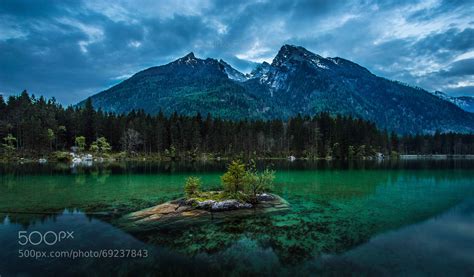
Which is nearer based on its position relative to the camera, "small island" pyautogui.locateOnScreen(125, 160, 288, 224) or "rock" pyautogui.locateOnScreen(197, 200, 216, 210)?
"small island" pyautogui.locateOnScreen(125, 160, 288, 224)

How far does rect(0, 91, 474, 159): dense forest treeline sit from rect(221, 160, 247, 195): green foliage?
4778 inches

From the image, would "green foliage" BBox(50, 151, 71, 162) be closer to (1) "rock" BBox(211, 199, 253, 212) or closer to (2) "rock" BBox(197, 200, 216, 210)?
(2) "rock" BBox(197, 200, 216, 210)

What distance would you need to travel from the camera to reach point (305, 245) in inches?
770

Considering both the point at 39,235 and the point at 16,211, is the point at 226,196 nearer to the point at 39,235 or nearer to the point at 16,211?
the point at 39,235

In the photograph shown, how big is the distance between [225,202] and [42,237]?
15.8 meters

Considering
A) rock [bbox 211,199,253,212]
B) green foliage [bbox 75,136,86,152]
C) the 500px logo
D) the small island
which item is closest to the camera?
the 500px logo

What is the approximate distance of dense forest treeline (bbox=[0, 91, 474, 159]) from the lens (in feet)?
420

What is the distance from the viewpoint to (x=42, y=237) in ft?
68.2

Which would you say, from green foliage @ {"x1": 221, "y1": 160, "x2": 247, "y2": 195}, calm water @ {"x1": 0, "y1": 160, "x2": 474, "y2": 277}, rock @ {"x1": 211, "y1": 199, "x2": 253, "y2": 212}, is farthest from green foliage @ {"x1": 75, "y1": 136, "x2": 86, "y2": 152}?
rock @ {"x1": 211, "y1": 199, "x2": 253, "y2": 212}

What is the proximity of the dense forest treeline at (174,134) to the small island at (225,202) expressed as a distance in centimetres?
12131

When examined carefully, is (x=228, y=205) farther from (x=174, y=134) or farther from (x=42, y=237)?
(x=174, y=134)

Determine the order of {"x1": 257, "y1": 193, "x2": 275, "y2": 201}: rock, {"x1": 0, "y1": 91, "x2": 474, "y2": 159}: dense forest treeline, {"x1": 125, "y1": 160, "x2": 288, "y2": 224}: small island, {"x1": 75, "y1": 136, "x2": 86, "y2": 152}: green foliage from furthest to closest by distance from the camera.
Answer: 1. {"x1": 75, "y1": 136, "x2": 86, "y2": 152}: green foliage
2. {"x1": 0, "y1": 91, "x2": 474, "y2": 159}: dense forest treeline
3. {"x1": 257, "y1": 193, "x2": 275, "y2": 201}: rock
4. {"x1": 125, "y1": 160, "x2": 288, "y2": 224}: small island

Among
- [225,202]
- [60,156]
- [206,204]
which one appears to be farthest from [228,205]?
[60,156]

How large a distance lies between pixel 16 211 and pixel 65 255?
16.4m
